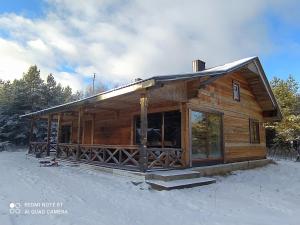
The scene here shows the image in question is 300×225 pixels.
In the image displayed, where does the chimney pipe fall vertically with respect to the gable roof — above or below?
above

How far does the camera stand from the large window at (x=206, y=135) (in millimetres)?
11039

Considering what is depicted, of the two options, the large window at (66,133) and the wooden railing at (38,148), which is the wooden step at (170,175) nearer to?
the wooden railing at (38,148)

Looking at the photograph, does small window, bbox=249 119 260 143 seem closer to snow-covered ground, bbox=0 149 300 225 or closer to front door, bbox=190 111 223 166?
front door, bbox=190 111 223 166

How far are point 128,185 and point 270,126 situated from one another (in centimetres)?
2294

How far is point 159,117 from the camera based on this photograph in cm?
1178

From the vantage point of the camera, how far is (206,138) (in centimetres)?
1161

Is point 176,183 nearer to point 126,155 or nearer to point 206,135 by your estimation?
point 126,155

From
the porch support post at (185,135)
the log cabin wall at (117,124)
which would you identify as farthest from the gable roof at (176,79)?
the log cabin wall at (117,124)

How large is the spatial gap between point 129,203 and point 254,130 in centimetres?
1160

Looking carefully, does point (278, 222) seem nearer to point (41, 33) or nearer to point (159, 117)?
point (159, 117)

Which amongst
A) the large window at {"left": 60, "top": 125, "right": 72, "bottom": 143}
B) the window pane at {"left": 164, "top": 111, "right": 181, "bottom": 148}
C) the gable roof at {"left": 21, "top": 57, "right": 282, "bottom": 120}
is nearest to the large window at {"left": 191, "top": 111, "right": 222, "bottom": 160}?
the window pane at {"left": 164, "top": 111, "right": 181, "bottom": 148}

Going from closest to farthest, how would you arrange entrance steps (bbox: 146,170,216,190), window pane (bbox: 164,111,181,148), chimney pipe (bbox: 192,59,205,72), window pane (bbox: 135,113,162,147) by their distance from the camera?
entrance steps (bbox: 146,170,216,190) → window pane (bbox: 164,111,181,148) → window pane (bbox: 135,113,162,147) → chimney pipe (bbox: 192,59,205,72)

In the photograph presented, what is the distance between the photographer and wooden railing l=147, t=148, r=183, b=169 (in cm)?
936

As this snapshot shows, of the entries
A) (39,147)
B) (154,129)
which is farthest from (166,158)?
(39,147)
